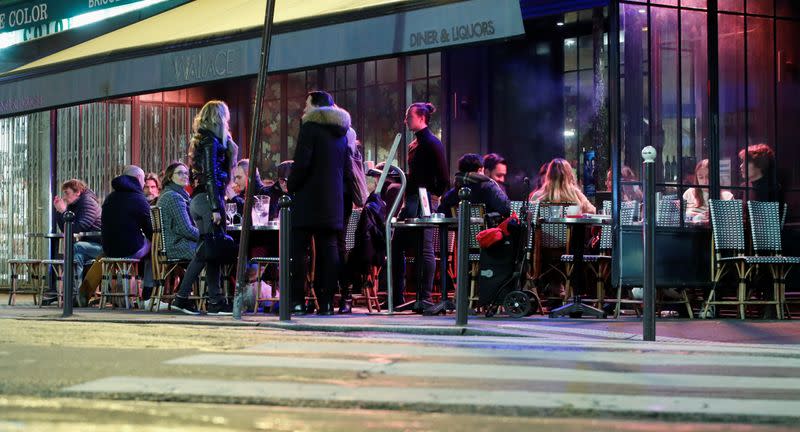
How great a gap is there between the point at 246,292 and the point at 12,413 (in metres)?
7.77

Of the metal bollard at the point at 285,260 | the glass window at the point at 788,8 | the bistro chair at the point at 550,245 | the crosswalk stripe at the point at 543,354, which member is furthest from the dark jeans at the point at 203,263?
the glass window at the point at 788,8

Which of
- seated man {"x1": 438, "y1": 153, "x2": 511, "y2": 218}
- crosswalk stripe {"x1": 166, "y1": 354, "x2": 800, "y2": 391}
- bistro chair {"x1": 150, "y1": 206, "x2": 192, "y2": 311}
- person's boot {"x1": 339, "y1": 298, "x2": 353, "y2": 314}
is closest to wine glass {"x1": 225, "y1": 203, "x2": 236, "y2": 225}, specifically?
bistro chair {"x1": 150, "y1": 206, "x2": 192, "y2": 311}

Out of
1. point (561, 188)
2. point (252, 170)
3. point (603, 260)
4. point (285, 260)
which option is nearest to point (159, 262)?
point (252, 170)

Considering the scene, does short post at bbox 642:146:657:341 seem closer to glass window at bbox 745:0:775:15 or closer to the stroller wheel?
the stroller wheel

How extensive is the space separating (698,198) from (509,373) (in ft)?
22.3

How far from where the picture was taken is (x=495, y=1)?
1045 cm

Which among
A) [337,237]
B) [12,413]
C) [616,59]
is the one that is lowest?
[12,413]

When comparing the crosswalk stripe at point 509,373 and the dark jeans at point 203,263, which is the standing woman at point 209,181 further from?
the crosswalk stripe at point 509,373

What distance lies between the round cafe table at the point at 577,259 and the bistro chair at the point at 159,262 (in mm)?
3831

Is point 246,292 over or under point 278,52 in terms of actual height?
under

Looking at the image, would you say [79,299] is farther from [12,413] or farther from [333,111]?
[12,413]

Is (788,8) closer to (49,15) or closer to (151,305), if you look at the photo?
(151,305)

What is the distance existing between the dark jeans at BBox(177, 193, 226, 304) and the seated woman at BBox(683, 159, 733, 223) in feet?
15.0

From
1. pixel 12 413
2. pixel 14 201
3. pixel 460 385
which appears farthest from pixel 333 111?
pixel 14 201
